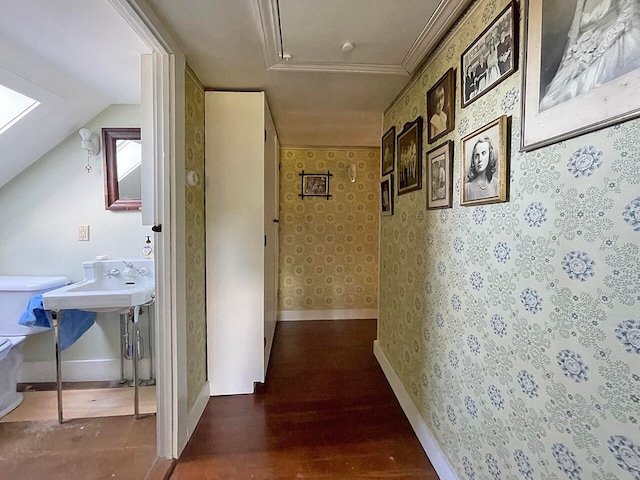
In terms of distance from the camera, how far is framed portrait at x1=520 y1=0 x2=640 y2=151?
1.91 ft

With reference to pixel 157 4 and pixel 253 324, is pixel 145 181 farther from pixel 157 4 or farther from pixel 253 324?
pixel 253 324

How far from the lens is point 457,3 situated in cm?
111

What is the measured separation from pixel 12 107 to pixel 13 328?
1.32 metres

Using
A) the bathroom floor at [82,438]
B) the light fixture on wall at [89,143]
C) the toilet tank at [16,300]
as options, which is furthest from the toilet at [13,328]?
the light fixture on wall at [89,143]

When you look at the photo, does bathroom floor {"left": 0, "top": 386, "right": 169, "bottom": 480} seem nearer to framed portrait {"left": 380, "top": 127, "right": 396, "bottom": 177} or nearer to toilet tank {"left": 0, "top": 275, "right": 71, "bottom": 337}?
toilet tank {"left": 0, "top": 275, "right": 71, "bottom": 337}

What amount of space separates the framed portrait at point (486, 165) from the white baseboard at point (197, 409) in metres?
1.79

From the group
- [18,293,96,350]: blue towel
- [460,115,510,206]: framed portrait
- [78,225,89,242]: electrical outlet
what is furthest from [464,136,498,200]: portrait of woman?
[78,225,89,242]: electrical outlet

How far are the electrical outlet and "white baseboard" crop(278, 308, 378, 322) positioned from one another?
2.09m

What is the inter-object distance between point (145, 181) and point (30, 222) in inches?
48.4

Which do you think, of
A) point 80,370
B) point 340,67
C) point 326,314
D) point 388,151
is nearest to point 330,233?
point 326,314

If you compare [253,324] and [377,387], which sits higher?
[253,324]

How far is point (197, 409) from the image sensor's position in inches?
67.2

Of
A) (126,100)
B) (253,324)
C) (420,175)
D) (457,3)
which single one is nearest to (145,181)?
(126,100)

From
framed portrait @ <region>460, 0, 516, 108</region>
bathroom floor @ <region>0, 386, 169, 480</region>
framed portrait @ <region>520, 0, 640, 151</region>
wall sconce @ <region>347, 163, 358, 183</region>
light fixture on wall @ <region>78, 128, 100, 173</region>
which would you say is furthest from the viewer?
wall sconce @ <region>347, 163, 358, 183</region>
